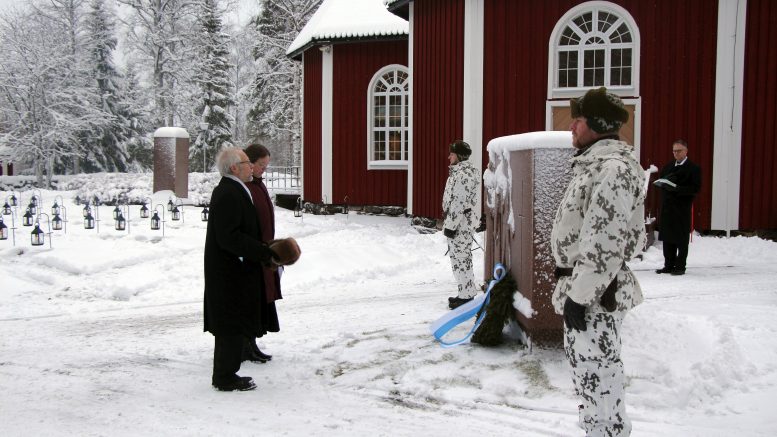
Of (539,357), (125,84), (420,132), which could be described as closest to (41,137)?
(125,84)

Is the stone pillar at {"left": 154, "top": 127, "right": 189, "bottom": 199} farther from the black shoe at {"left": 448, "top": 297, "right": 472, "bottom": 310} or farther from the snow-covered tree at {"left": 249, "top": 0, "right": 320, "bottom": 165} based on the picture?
the black shoe at {"left": 448, "top": 297, "right": 472, "bottom": 310}

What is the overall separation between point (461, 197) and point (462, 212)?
0.15 meters

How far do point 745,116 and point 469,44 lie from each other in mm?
4856

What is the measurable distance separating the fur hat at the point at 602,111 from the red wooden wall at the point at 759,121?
976cm

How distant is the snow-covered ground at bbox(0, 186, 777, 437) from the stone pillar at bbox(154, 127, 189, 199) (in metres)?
9.64

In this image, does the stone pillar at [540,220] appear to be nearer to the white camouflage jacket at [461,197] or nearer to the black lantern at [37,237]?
the white camouflage jacket at [461,197]

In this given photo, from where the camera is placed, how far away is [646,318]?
5.40 m

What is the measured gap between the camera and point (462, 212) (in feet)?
23.2

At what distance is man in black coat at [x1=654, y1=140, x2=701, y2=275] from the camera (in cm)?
913

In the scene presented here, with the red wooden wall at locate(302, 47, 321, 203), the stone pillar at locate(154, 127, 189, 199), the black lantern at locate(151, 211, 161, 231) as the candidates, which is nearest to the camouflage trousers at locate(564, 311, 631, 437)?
the black lantern at locate(151, 211, 161, 231)

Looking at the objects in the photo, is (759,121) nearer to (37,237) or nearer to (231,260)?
(231,260)

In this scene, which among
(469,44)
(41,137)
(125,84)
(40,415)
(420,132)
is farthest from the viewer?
(125,84)

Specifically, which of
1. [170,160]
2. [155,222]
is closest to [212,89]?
[170,160]

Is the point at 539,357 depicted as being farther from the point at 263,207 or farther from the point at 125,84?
the point at 125,84
